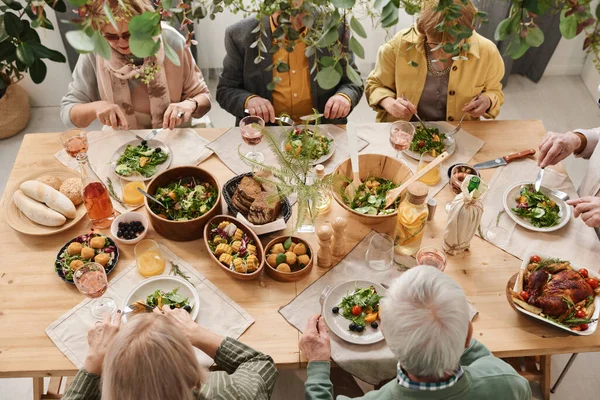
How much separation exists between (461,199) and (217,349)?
0.97m

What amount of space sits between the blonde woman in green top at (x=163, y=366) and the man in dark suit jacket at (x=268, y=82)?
1251 millimetres

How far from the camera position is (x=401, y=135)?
7.37 feet

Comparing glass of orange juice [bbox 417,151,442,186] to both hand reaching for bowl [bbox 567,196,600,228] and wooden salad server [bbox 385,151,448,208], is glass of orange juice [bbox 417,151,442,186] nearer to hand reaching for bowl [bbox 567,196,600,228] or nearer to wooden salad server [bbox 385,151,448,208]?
wooden salad server [bbox 385,151,448,208]

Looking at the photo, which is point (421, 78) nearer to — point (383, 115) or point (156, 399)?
point (383, 115)

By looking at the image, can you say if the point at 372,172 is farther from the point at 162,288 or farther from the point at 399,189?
the point at 162,288

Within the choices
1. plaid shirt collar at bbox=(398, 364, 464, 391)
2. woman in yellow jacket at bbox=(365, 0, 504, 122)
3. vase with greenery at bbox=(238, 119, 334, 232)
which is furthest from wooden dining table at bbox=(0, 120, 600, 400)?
woman in yellow jacket at bbox=(365, 0, 504, 122)

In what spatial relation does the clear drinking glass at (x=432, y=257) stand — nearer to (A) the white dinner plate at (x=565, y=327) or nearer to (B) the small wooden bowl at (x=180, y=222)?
(A) the white dinner plate at (x=565, y=327)

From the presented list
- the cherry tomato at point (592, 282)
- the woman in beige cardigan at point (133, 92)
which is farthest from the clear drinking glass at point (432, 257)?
the woman in beige cardigan at point (133, 92)

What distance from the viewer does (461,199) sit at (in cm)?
182

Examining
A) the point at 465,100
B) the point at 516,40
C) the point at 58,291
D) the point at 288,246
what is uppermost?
the point at 516,40

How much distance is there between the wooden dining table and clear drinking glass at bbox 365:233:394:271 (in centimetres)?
11

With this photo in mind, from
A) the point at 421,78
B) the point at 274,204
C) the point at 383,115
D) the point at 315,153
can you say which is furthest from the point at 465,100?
the point at 274,204

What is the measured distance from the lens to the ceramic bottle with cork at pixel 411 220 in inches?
71.5

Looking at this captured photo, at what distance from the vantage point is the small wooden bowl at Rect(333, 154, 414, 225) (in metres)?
1.99
